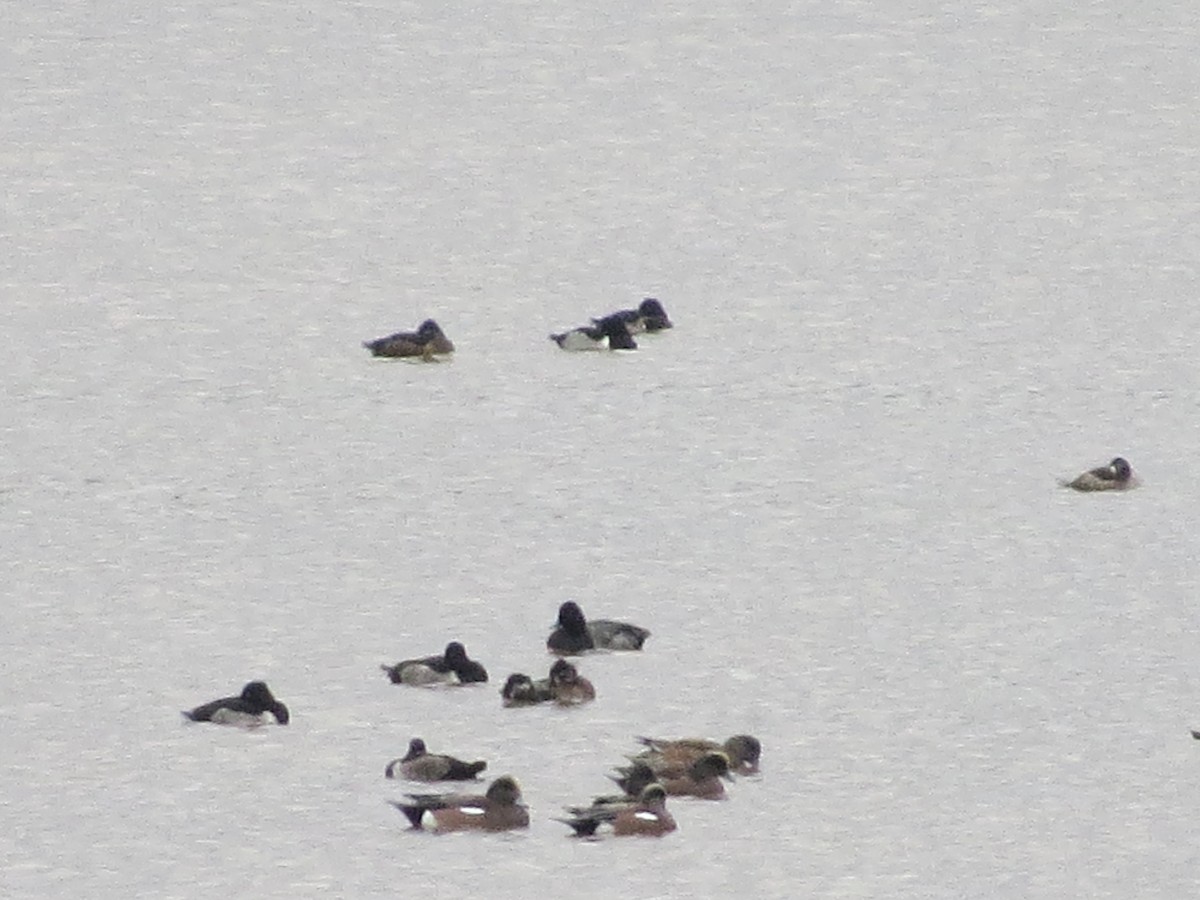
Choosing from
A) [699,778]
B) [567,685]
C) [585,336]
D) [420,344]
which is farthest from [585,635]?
[585,336]

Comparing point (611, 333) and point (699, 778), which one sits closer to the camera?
point (699, 778)

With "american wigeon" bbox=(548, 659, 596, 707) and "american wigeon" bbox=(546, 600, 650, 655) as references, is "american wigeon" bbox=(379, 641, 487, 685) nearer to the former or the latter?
"american wigeon" bbox=(548, 659, 596, 707)

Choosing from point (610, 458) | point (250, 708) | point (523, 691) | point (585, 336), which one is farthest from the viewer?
point (585, 336)

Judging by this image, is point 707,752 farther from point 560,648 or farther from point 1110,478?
point 1110,478

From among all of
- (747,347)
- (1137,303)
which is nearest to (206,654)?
(747,347)

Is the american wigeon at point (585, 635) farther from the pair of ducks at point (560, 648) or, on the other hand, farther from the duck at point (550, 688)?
the duck at point (550, 688)

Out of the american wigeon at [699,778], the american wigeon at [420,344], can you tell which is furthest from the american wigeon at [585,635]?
the american wigeon at [420,344]
